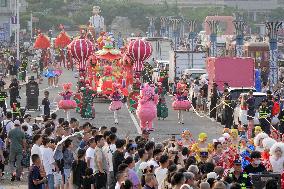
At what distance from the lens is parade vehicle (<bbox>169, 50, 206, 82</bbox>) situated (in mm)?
68375

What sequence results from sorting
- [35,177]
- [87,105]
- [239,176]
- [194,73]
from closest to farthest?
[239,176], [35,177], [87,105], [194,73]

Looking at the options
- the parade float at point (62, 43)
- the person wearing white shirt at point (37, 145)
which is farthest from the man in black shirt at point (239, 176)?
the parade float at point (62, 43)

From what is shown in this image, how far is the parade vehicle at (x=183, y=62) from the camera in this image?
68.4 metres

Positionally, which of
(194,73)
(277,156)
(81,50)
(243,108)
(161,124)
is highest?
(81,50)

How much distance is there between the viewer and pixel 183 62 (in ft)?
227

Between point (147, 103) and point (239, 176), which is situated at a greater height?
point (147, 103)

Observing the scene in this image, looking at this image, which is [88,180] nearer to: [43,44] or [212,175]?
[212,175]

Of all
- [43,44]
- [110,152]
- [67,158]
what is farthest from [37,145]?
[43,44]

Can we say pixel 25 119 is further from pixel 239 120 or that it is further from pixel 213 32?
pixel 213 32

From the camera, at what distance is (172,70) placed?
69062 millimetres

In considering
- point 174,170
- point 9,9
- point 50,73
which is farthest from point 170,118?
point 9,9

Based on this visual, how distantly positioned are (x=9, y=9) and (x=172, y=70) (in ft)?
231

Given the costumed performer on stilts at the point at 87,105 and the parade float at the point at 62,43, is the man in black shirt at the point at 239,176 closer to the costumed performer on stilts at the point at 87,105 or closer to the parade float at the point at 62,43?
the costumed performer on stilts at the point at 87,105

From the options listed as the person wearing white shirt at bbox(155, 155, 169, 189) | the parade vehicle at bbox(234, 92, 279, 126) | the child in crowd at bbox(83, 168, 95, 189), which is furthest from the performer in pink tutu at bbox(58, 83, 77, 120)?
the person wearing white shirt at bbox(155, 155, 169, 189)
